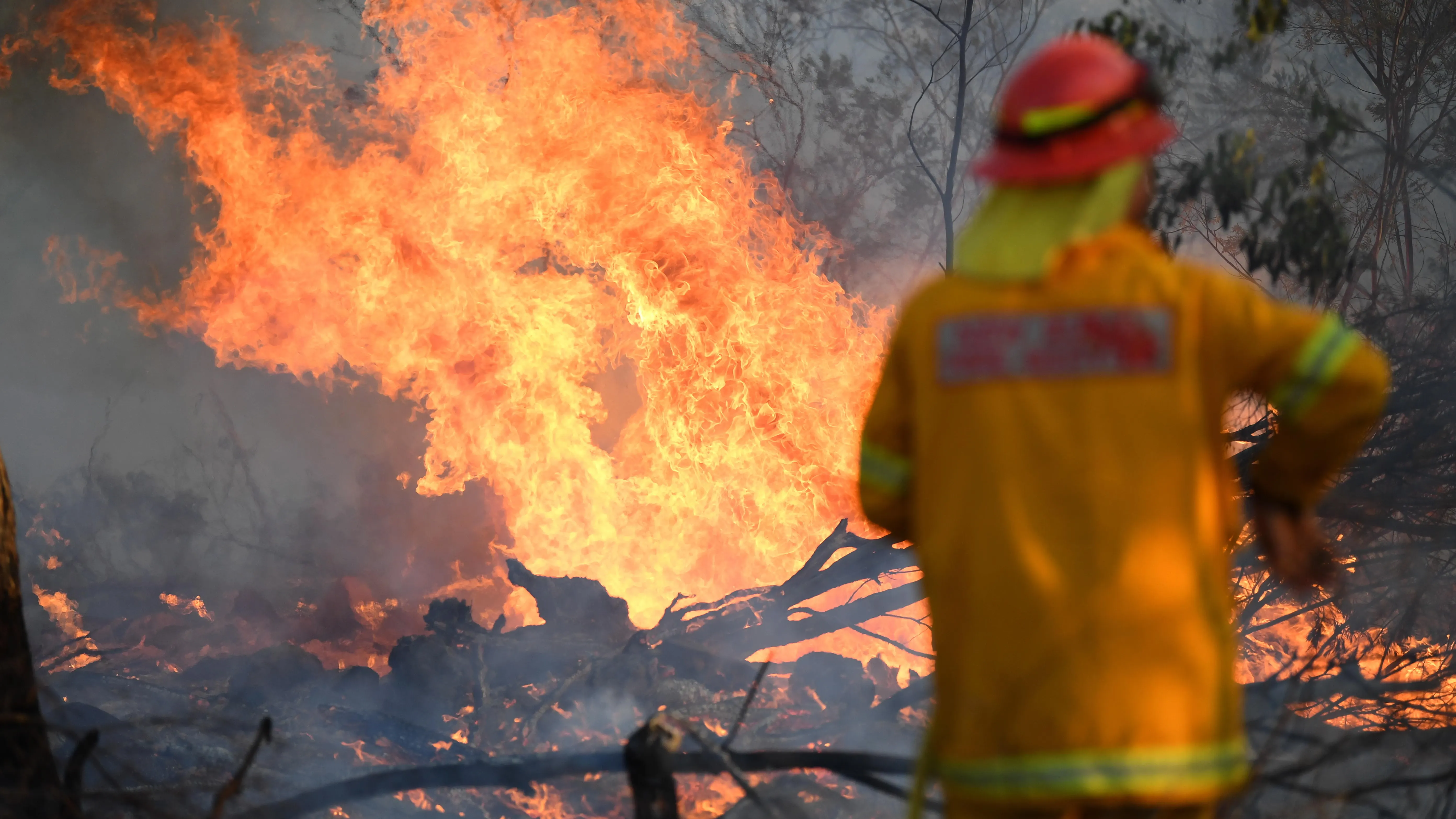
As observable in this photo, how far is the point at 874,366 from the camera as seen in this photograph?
8.50 m

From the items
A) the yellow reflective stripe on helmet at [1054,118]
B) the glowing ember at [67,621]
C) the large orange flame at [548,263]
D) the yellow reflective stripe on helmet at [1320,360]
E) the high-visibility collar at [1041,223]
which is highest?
the large orange flame at [548,263]

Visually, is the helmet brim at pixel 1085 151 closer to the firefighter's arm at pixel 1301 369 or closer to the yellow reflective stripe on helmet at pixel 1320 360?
the firefighter's arm at pixel 1301 369

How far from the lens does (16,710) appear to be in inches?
104

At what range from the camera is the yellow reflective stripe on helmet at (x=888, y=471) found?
1.63 m

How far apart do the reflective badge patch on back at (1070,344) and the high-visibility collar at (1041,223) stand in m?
0.07

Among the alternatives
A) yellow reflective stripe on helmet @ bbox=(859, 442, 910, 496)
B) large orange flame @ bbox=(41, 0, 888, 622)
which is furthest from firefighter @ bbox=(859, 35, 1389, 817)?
large orange flame @ bbox=(41, 0, 888, 622)

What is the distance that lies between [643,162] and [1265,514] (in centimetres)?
704

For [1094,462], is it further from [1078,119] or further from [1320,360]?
[1078,119]

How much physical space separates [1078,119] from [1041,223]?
6.7 inches

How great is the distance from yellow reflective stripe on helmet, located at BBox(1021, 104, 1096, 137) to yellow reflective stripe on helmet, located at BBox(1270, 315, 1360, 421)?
0.46 meters

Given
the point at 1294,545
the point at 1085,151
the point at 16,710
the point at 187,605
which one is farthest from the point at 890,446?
the point at 187,605

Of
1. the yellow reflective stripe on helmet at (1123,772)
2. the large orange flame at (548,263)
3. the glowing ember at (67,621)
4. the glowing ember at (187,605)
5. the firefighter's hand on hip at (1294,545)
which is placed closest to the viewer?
the yellow reflective stripe on helmet at (1123,772)

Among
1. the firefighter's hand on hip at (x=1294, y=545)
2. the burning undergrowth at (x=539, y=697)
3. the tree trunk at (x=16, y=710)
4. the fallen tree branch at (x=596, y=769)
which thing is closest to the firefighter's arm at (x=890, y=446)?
the firefighter's hand on hip at (x=1294, y=545)

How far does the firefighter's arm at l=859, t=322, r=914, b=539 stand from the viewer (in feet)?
5.27
